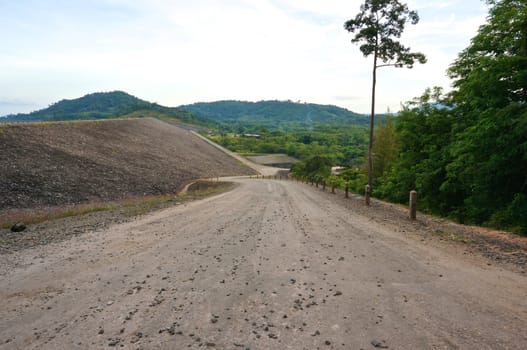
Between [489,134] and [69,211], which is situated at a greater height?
[489,134]

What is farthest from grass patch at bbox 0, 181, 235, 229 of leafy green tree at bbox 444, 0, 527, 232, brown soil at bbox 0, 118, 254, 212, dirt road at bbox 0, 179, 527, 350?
leafy green tree at bbox 444, 0, 527, 232

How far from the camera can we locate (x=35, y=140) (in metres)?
31.3

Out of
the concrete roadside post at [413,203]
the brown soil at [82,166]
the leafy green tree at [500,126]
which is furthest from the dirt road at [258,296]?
the brown soil at [82,166]

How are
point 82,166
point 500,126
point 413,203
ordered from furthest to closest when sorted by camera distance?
1. point 82,166
2. point 413,203
3. point 500,126

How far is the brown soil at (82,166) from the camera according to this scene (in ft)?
74.5

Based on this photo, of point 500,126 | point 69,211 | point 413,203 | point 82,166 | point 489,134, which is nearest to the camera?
point 500,126

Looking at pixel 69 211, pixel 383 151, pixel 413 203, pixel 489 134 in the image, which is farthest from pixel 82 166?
pixel 489 134

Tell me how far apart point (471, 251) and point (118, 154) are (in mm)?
41246

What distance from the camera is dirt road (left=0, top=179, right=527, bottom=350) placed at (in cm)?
350

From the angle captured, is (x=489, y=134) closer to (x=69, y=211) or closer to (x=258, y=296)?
(x=258, y=296)

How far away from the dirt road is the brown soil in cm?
1805

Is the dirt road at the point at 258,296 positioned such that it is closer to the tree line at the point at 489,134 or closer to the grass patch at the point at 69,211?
the tree line at the point at 489,134

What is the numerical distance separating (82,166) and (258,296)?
31404 mm

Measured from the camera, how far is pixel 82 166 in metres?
30.5
